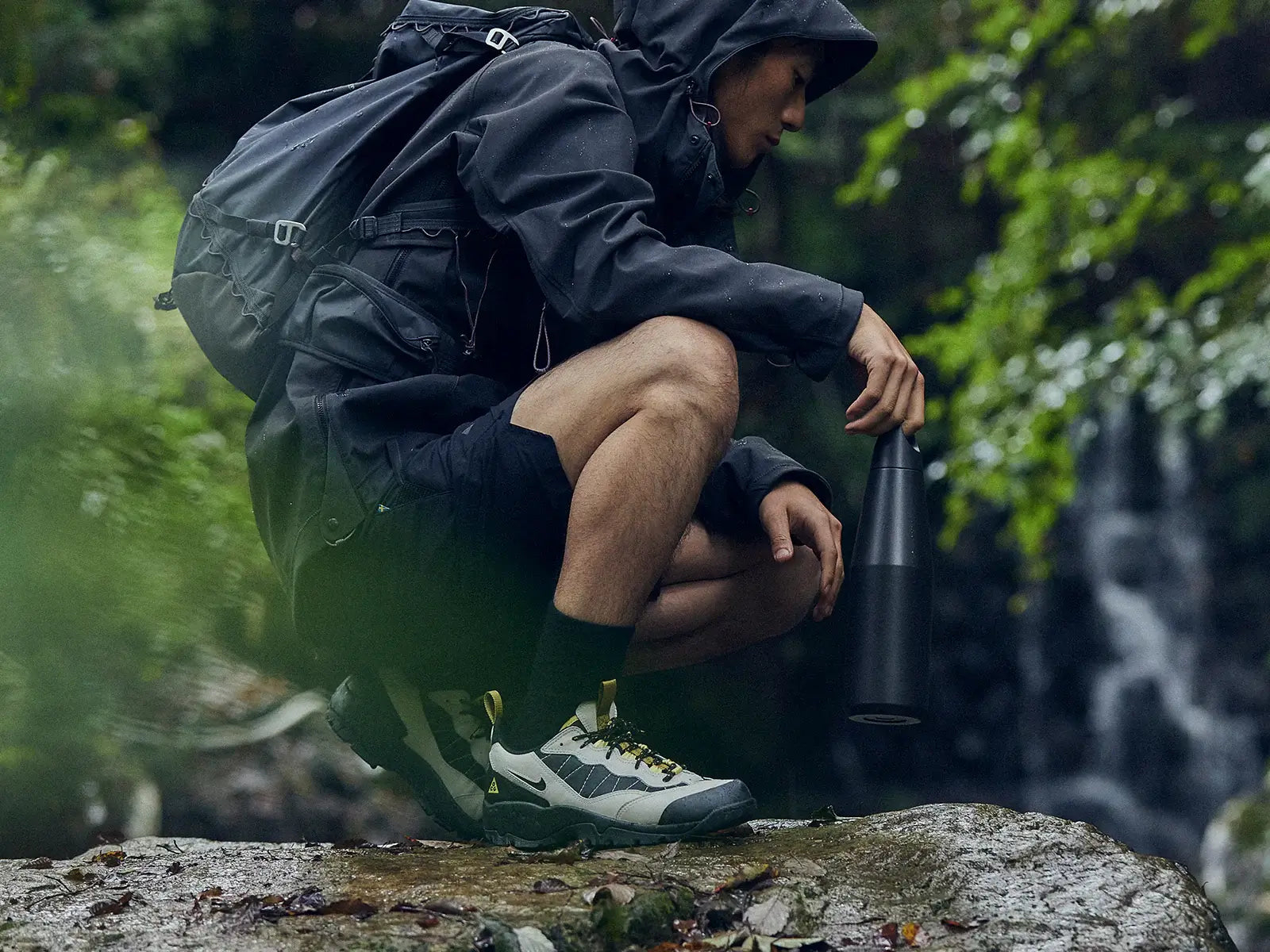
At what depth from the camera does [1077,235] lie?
5871 millimetres

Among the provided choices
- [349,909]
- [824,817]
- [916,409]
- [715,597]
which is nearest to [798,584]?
[715,597]

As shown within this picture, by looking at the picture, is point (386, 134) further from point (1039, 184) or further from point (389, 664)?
point (1039, 184)

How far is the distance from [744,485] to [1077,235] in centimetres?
360

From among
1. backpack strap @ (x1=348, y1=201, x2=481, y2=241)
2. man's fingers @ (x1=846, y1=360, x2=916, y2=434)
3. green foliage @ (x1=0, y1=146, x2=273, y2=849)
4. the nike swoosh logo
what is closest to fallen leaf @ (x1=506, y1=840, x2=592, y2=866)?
the nike swoosh logo

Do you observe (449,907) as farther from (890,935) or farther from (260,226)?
(260,226)

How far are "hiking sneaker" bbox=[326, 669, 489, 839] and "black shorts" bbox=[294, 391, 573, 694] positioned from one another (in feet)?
0.42

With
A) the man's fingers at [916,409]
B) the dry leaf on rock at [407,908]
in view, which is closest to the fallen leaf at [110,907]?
the dry leaf on rock at [407,908]

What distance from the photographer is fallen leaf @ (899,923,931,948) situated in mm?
2084

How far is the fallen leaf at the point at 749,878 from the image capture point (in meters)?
2.23

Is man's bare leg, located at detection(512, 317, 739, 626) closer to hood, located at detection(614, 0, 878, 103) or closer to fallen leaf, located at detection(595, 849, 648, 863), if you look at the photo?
fallen leaf, located at detection(595, 849, 648, 863)

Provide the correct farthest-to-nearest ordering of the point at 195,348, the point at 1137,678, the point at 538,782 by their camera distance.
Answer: the point at 1137,678 → the point at 195,348 → the point at 538,782

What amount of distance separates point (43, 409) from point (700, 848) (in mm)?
3417

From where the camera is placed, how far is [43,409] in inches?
197

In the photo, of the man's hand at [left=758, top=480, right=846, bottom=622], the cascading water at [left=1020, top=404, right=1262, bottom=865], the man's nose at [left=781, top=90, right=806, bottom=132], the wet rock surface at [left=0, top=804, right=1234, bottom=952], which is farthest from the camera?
the cascading water at [left=1020, top=404, right=1262, bottom=865]
